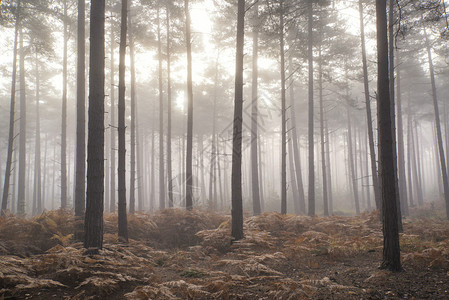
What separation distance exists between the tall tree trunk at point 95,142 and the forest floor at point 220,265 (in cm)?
56

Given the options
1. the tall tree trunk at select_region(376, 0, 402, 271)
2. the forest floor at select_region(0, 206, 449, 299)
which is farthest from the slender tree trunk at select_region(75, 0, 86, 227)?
the tall tree trunk at select_region(376, 0, 402, 271)

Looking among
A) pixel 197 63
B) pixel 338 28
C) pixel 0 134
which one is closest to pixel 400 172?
Result: pixel 338 28

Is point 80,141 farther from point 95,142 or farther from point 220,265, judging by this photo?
point 220,265

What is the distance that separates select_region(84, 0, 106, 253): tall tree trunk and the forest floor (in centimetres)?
56

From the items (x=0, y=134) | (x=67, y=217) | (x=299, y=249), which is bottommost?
(x=299, y=249)

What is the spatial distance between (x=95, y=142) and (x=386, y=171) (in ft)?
22.1

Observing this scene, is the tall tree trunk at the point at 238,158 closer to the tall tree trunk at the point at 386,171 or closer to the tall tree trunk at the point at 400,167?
the tall tree trunk at the point at 386,171

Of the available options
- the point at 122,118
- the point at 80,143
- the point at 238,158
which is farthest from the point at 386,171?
the point at 80,143

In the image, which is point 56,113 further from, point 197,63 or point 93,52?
point 93,52

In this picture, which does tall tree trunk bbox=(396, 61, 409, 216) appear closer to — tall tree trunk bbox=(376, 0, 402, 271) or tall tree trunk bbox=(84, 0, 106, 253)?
tall tree trunk bbox=(376, 0, 402, 271)

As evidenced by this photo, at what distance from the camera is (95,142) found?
631 cm

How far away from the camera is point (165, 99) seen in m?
25.2

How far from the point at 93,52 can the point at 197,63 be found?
16.9 meters

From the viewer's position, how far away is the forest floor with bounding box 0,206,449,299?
4387mm
